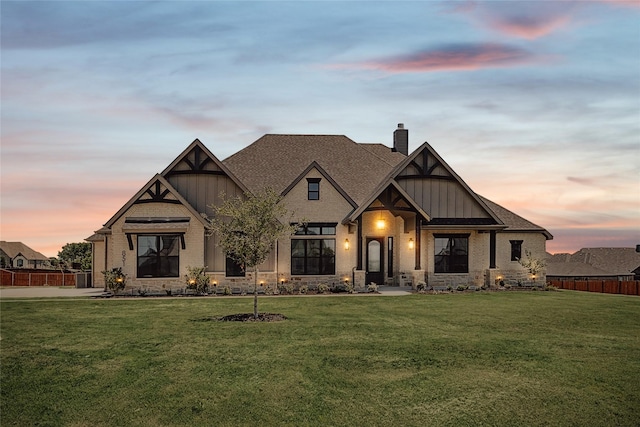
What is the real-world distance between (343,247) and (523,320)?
12.8 metres

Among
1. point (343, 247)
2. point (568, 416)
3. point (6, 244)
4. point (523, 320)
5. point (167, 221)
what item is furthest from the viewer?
point (6, 244)

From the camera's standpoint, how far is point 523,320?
18.8 m

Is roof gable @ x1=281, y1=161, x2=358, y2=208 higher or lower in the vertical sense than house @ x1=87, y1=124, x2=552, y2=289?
higher

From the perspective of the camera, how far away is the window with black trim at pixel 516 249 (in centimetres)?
3278

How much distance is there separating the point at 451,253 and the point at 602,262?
4374 centimetres

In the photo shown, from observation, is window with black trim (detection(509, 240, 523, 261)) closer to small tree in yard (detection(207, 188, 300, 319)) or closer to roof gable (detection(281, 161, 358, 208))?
roof gable (detection(281, 161, 358, 208))

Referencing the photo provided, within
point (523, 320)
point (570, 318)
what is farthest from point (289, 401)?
point (570, 318)

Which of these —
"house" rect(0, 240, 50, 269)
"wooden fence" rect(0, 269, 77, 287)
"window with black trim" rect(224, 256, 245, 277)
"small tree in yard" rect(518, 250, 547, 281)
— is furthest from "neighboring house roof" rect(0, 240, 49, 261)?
"small tree in yard" rect(518, 250, 547, 281)

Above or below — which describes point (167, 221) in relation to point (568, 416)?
above

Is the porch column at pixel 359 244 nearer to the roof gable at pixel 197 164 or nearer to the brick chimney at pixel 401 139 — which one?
the roof gable at pixel 197 164

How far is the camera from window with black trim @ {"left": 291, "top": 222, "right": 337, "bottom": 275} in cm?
2992

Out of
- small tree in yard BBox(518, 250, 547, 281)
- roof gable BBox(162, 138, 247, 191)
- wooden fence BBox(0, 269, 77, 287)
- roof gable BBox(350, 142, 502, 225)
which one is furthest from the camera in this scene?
wooden fence BBox(0, 269, 77, 287)

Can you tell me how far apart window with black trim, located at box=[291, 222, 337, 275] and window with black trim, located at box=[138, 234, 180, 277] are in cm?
634

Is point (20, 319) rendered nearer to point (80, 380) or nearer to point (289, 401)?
point (80, 380)
